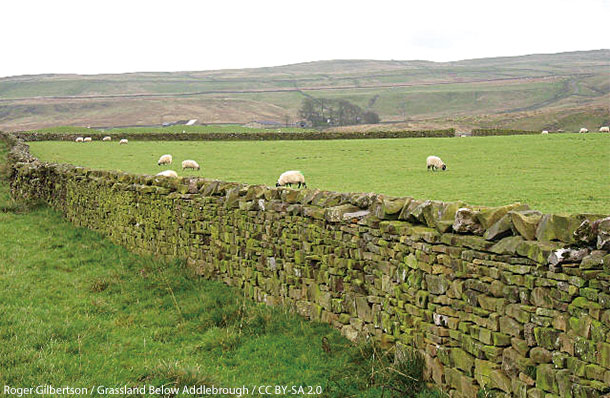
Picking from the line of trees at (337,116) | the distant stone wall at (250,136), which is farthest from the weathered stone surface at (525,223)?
the line of trees at (337,116)

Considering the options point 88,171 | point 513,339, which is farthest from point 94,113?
point 513,339

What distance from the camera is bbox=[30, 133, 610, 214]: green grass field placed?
56.3ft

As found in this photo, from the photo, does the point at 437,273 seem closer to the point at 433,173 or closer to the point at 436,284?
the point at 436,284

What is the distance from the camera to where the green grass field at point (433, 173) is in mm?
17156

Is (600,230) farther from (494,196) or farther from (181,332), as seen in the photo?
(494,196)

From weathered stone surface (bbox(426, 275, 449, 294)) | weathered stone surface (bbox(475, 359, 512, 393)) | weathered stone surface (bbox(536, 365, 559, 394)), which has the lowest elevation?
weathered stone surface (bbox(475, 359, 512, 393))

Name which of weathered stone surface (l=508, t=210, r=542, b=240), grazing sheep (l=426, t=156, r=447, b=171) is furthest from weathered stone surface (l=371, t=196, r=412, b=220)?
grazing sheep (l=426, t=156, r=447, b=171)

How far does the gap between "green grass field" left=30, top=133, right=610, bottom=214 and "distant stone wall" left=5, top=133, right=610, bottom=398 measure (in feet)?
25.5

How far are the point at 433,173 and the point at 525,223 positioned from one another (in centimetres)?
2077

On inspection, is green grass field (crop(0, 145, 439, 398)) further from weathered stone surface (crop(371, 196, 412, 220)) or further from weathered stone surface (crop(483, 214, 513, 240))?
weathered stone surface (crop(483, 214, 513, 240))

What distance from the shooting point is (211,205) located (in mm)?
10094

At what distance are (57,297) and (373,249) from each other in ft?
18.2

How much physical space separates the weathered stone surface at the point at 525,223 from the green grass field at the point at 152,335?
1857 millimetres

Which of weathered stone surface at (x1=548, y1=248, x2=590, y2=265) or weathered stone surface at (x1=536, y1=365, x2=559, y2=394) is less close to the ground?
weathered stone surface at (x1=548, y1=248, x2=590, y2=265)
